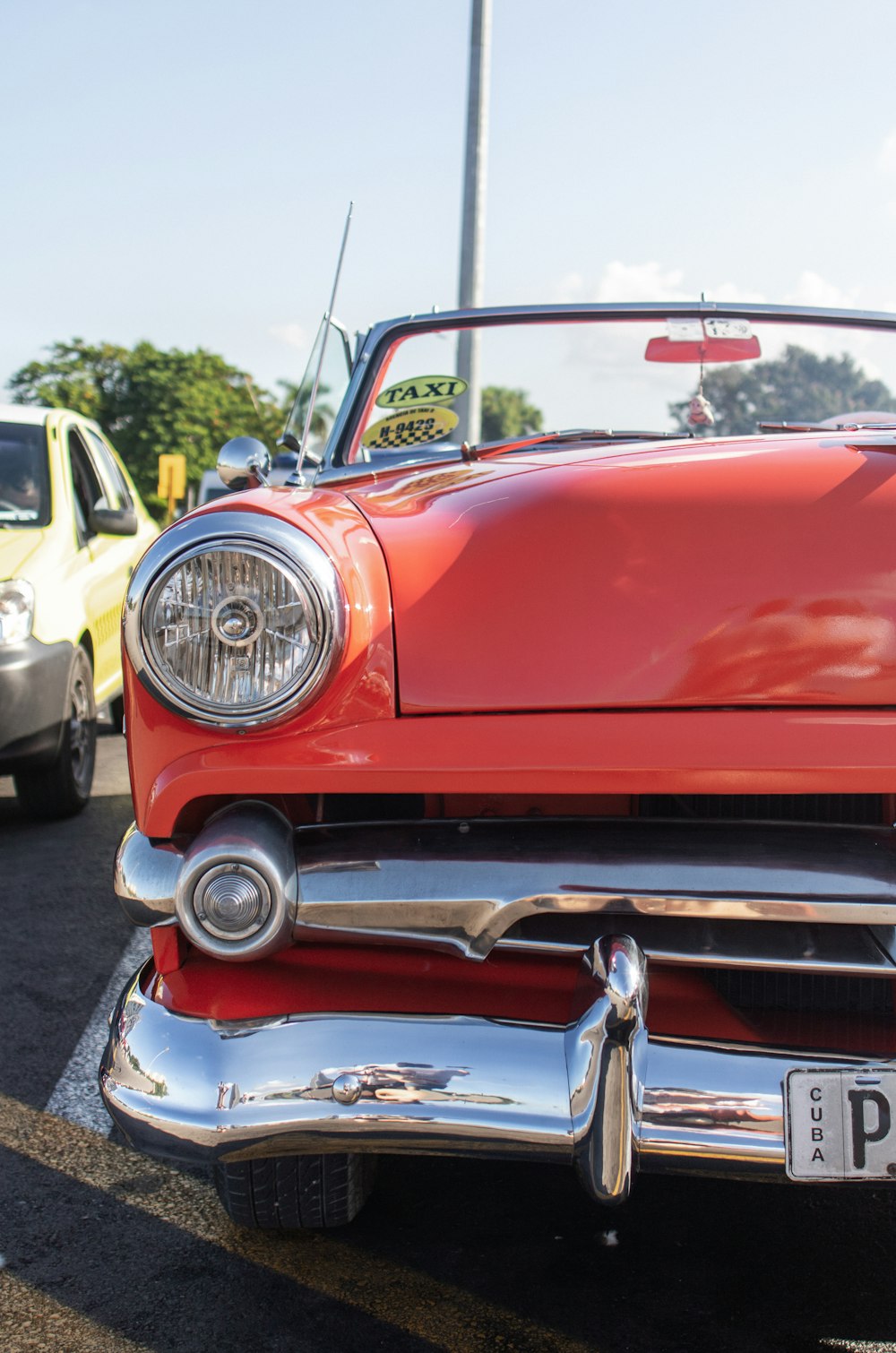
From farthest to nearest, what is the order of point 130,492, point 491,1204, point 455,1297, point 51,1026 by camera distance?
point 130,492
point 51,1026
point 491,1204
point 455,1297

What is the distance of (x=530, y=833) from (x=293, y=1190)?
2.35 feet

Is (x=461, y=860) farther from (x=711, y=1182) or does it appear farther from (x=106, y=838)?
(x=106, y=838)

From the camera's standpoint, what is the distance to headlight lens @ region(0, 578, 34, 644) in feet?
14.2

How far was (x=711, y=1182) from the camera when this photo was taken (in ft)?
7.33

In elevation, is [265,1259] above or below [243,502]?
below

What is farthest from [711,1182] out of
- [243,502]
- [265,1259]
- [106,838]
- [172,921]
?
[106,838]

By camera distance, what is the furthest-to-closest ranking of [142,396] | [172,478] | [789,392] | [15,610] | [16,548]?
[142,396]
[172,478]
[16,548]
[15,610]
[789,392]

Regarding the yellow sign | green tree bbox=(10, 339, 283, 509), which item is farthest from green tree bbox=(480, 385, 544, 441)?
green tree bbox=(10, 339, 283, 509)

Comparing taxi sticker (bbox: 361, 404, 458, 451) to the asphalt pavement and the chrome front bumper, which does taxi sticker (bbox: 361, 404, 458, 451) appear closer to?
the asphalt pavement

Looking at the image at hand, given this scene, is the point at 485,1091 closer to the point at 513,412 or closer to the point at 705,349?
the point at 705,349

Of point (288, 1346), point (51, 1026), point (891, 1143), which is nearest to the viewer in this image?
point (891, 1143)

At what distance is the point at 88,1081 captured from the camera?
8.56ft

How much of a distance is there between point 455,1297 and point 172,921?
2.38 feet

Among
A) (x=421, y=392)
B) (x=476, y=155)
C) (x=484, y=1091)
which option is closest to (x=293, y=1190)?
(x=484, y=1091)
